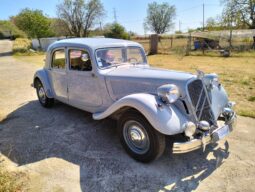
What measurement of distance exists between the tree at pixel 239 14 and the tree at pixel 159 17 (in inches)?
1462

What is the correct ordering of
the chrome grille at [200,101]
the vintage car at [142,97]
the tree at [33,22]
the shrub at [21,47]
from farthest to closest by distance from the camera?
the tree at [33,22] → the shrub at [21,47] → the chrome grille at [200,101] → the vintage car at [142,97]

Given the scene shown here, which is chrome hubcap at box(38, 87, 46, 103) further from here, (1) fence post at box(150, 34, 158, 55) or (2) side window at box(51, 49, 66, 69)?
(1) fence post at box(150, 34, 158, 55)

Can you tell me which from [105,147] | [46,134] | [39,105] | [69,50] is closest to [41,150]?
[46,134]

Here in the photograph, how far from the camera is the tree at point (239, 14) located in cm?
3025

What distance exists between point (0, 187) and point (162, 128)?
79.5 inches

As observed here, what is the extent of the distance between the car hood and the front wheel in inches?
19.8

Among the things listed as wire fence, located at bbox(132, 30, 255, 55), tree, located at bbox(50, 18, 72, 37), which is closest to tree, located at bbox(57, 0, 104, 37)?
tree, located at bbox(50, 18, 72, 37)

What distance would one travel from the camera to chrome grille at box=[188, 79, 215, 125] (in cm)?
330

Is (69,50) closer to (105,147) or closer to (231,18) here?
(105,147)

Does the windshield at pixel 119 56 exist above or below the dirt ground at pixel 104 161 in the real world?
above

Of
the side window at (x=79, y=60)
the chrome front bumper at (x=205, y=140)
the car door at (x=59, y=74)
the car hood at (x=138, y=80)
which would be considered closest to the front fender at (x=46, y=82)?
the car door at (x=59, y=74)

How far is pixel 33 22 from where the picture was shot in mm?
30812

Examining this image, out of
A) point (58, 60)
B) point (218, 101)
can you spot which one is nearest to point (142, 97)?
point (218, 101)

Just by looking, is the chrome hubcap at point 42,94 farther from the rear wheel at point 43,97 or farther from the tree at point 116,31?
the tree at point 116,31
